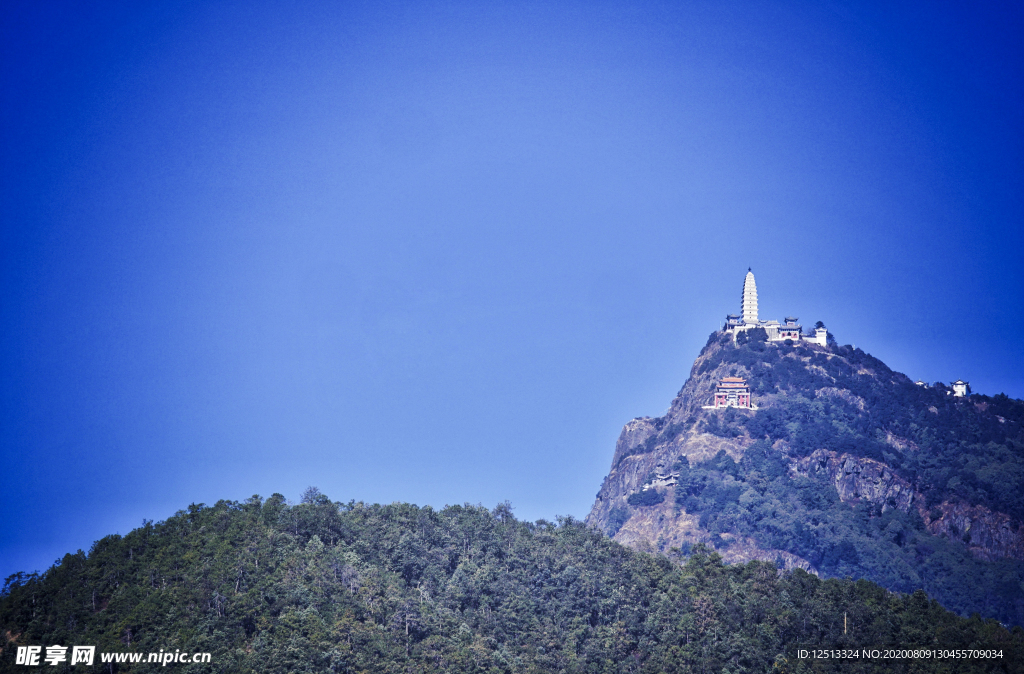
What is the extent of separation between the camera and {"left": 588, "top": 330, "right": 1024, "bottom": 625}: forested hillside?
102m

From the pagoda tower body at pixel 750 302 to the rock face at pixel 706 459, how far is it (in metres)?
4.53

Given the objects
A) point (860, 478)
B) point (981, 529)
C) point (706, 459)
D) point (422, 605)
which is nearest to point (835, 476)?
point (860, 478)

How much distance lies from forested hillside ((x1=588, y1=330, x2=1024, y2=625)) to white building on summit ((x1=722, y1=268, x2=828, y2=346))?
2137 millimetres

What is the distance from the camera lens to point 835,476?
114 m

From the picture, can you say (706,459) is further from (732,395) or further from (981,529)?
(981,529)

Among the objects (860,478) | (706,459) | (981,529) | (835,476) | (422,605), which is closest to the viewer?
(422,605)

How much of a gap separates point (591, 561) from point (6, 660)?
33.0 metres

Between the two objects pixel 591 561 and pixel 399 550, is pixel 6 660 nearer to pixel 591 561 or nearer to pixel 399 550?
pixel 399 550

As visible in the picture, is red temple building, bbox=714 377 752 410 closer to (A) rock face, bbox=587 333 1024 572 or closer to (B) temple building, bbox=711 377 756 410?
(B) temple building, bbox=711 377 756 410

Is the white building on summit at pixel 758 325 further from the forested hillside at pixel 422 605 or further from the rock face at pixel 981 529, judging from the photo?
the forested hillside at pixel 422 605

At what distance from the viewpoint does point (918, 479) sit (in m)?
112

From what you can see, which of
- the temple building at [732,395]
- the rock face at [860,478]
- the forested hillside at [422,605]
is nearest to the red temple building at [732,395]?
the temple building at [732,395]

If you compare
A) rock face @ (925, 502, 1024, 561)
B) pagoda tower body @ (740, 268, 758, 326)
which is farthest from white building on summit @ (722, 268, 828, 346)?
rock face @ (925, 502, 1024, 561)

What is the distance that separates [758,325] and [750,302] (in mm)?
3234
